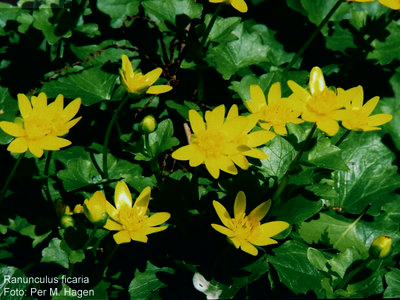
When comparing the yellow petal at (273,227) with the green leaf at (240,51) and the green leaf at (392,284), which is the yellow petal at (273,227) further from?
the green leaf at (240,51)

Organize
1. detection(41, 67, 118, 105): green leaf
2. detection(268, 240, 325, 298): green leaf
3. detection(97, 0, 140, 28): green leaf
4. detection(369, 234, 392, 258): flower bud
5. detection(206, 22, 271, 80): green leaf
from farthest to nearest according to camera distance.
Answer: detection(97, 0, 140, 28): green leaf
detection(206, 22, 271, 80): green leaf
detection(41, 67, 118, 105): green leaf
detection(268, 240, 325, 298): green leaf
detection(369, 234, 392, 258): flower bud

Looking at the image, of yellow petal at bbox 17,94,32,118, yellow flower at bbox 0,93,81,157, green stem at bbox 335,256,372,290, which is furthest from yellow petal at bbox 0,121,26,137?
green stem at bbox 335,256,372,290

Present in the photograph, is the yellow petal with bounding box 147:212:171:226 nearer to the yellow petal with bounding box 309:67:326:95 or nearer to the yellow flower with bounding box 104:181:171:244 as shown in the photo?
the yellow flower with bounding box 104:181:171:244

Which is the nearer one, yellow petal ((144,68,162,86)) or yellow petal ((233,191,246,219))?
yellow petal ((233,191,246,219))

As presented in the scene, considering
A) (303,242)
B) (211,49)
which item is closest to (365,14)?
(211,49)

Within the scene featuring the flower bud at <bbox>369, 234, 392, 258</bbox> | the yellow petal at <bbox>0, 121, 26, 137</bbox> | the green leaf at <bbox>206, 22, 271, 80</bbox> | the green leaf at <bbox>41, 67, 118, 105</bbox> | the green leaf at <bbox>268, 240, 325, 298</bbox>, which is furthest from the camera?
the green leaf at <bbox>206, 22, 271, 80</bbox>

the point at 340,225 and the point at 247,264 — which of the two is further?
the point at 340,225

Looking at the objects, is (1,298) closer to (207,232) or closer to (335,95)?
(207,232)
